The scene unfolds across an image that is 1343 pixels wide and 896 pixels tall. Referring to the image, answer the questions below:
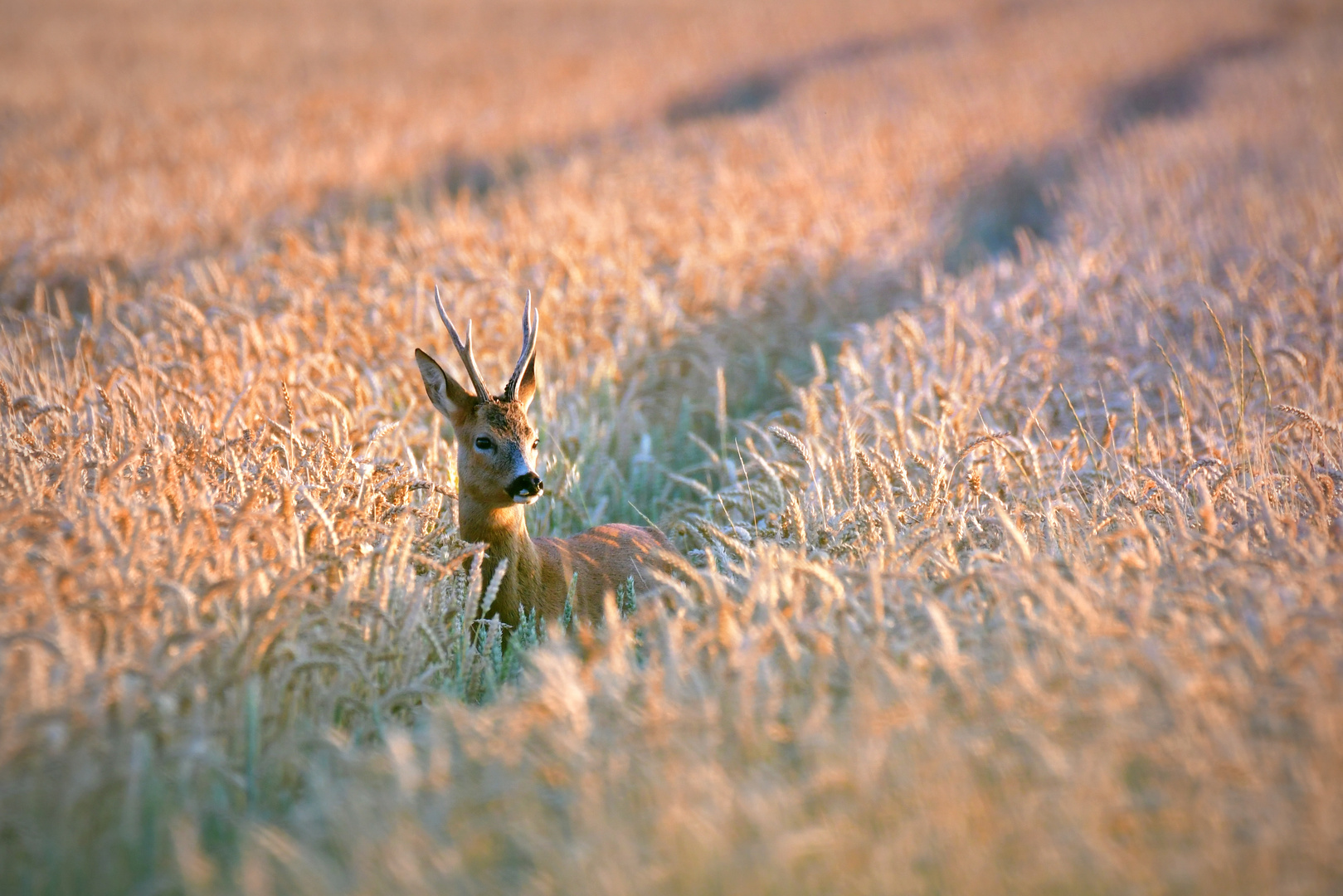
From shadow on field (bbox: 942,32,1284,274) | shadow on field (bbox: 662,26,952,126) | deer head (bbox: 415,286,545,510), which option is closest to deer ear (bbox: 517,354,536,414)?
deer head (bbox: 415,286,545,510)

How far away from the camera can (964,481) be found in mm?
5551

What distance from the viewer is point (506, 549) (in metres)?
5.29

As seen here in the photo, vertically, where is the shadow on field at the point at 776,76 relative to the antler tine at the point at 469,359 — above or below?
above

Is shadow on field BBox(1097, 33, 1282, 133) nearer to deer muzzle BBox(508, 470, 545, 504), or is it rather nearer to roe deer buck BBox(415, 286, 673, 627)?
roe deer buck BBox(415, 286, 673, 627)

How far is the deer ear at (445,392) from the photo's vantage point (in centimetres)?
562

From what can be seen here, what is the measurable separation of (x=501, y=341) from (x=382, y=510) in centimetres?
311

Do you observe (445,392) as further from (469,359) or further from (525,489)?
(525,489)

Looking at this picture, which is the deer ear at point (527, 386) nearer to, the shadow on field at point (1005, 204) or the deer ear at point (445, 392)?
the deer ear at point (445, 392)

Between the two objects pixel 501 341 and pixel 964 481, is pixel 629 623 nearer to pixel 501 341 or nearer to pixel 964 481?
pixel 964 481

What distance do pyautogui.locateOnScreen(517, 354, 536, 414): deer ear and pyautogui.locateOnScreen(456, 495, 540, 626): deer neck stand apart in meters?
0.59

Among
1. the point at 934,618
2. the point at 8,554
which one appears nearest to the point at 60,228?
the point at 8,554

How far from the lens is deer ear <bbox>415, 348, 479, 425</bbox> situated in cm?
562

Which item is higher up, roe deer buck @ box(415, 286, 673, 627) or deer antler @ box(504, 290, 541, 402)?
deer antler @ box(504, 290, 541, 402)

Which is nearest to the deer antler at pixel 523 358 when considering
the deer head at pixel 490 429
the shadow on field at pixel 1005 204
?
the deer head at pixel 490 429
